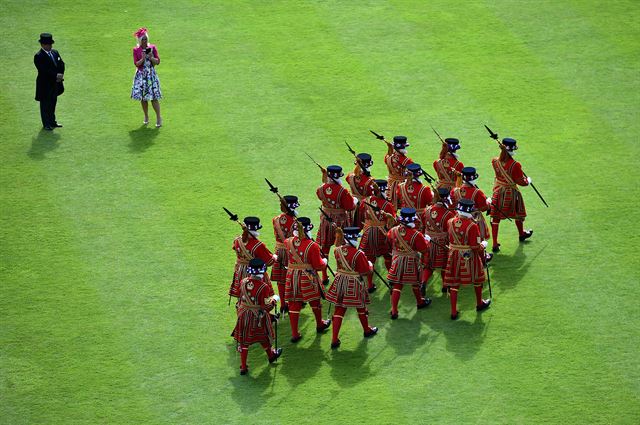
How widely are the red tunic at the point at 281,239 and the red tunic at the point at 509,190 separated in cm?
373

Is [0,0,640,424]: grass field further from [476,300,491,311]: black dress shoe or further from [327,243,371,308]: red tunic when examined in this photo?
[327,243,371,308]: red tunic

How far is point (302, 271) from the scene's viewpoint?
55.3 feet

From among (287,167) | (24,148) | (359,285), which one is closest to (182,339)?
(359,285)

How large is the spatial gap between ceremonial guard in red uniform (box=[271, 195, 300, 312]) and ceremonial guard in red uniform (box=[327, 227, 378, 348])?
3.23ft

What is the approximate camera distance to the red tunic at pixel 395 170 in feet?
63.6

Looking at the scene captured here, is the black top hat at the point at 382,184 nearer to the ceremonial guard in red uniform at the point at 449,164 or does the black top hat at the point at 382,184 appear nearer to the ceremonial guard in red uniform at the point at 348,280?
the ceremonial guard in red uniform at the point at 449,164

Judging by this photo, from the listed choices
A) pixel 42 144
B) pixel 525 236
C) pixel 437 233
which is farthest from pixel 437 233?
pixel 42 144

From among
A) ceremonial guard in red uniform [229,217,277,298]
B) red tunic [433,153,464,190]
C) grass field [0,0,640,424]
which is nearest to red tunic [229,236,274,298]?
ceremonial guard in red uniform [229,217,277,298]

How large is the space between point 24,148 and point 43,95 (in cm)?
112

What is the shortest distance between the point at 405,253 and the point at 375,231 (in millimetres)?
1027

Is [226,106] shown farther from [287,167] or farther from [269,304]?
[269,304]

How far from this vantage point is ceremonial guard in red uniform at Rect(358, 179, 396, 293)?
18.2 m

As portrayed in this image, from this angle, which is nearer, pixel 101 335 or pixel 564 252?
pixel 101 335

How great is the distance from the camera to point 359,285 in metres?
16.7
